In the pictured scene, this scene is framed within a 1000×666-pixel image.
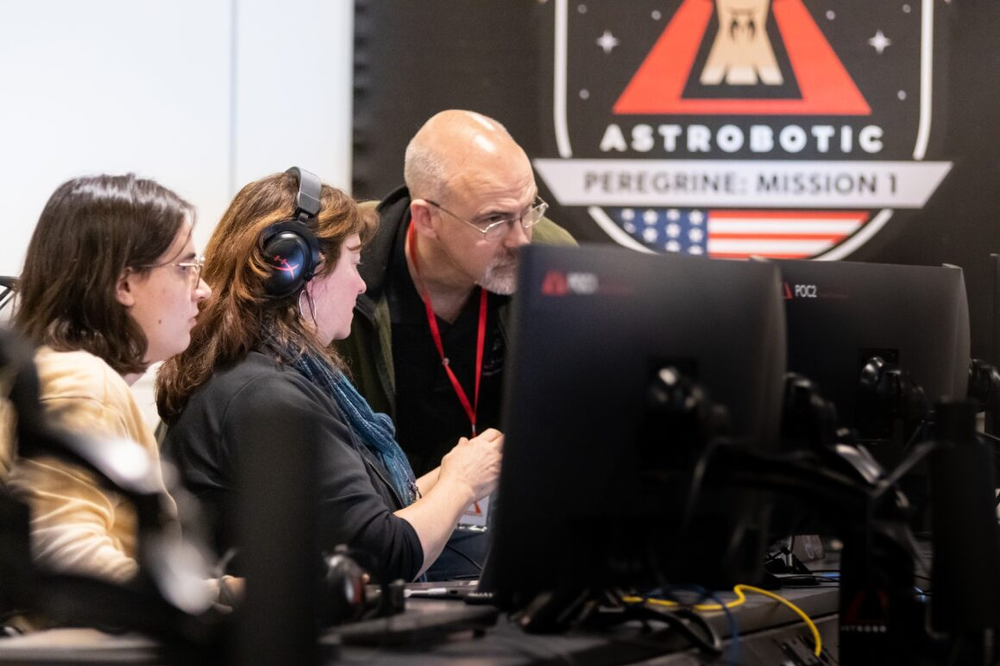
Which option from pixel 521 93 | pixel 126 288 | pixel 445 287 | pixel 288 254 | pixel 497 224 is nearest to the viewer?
pixel 126 288

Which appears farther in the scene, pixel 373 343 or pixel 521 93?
pixel 521 93

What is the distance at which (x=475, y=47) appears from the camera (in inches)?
135

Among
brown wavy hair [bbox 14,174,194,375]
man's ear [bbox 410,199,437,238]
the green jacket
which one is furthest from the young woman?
man's ear [bbox 410,199,437,238]

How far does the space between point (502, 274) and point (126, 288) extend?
1.11 meters

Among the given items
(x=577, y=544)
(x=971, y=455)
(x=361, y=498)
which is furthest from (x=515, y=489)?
(x=361, y=498)

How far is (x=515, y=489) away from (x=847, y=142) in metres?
2.53

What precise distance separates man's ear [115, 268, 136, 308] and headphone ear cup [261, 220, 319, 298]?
9.9 inches

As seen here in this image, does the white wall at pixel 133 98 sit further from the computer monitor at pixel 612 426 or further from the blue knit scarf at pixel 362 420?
the computer monitor at pixel 612 426

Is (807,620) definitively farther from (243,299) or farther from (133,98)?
(133,98)

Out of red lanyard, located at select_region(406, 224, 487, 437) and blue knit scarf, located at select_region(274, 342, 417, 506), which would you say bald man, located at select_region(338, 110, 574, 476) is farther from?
blue knit scarf, located at select_region(274, 342, 417, 506)

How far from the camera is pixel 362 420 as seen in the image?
212 centimetres

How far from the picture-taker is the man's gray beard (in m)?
2.68

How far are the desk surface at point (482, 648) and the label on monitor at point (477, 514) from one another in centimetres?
65

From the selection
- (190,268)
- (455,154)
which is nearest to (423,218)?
(455,154)
